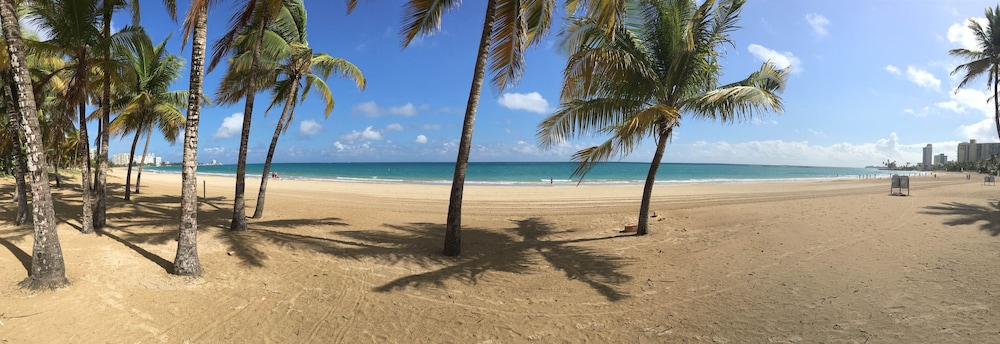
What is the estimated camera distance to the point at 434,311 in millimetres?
4617

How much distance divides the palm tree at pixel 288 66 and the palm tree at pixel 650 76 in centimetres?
588

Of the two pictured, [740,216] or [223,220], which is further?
[740,216]

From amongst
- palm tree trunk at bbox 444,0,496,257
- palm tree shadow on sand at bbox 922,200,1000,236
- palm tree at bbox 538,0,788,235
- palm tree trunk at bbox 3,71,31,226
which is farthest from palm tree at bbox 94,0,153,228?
palm tree shadow on sand at bbox 922,200,1000,236

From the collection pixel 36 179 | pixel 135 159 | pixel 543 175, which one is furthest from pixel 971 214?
pixel 135 159

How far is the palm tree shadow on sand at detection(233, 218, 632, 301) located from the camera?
19.1ft

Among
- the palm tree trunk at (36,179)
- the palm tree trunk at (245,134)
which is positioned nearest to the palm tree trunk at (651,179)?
the palm tree trunk at (245,134)

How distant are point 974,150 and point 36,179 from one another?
148801 millimetres

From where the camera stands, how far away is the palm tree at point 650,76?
299 inches

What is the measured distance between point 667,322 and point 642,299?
677 mm

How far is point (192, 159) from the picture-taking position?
5.25 metres

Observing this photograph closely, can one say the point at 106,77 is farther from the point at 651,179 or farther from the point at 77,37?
the point at 651,179

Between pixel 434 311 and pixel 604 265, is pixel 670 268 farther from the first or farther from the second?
pixel 434 311

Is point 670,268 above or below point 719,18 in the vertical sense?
below

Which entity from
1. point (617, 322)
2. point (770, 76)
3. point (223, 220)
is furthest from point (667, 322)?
point (223, 220)
